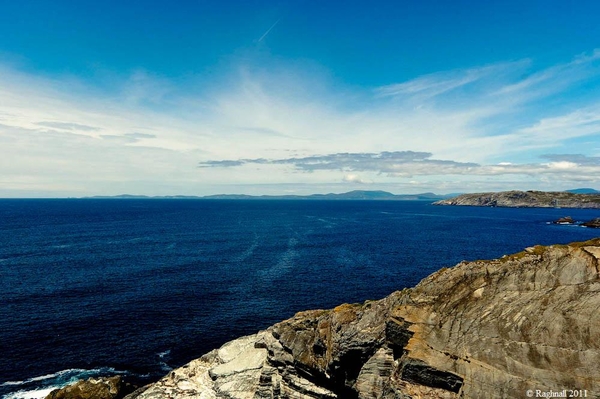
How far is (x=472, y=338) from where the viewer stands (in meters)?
23.0

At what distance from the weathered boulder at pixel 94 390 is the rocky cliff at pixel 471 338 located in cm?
2074

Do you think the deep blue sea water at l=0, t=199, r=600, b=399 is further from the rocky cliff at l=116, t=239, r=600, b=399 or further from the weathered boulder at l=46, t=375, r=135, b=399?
the rocky cliff at l=116, t=239, r=600, b=399

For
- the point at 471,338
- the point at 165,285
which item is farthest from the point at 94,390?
the point at 165,285

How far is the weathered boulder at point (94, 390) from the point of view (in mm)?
41500

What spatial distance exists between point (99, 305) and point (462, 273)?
237 ft

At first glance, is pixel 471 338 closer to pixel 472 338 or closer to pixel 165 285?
pixel 472 338

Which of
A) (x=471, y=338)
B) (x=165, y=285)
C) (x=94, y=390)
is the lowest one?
(x=94, y=390)

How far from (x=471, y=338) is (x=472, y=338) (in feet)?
0.25

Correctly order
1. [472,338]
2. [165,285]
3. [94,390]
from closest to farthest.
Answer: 1. [472,338]
2. [94,390]
3. [165,285]

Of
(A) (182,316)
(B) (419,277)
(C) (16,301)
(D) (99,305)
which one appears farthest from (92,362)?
(B) (419,277)

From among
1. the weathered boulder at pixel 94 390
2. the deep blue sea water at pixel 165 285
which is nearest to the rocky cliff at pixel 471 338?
the weathered boulder at pixel 94 390

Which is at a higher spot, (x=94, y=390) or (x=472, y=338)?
(x=472, y=338)

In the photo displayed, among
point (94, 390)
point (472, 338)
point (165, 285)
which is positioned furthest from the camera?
point (165, 285)

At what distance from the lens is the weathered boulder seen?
1634 inches
